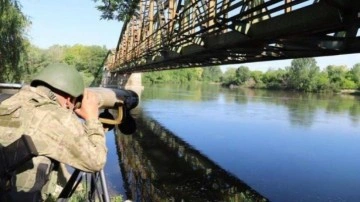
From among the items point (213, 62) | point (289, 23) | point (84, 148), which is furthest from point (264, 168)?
point (84, 148)

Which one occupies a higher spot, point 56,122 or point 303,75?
point 56,122

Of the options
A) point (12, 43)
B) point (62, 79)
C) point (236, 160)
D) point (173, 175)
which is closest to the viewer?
point (62, 79)

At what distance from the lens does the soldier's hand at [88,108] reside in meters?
2.65

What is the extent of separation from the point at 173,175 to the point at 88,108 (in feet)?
38.6

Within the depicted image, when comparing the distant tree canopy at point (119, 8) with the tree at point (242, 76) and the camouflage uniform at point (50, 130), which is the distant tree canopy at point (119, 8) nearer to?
the camouflage uniform at point (50, 130)

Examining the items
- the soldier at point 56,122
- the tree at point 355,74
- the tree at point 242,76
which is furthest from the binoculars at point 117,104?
the tree at point 242,76

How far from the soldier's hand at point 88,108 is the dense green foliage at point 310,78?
8342cm

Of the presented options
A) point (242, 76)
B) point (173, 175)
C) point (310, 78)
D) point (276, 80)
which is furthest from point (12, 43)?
point (242, 76)

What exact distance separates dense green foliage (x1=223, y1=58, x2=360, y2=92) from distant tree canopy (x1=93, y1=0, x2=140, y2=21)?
78.2m

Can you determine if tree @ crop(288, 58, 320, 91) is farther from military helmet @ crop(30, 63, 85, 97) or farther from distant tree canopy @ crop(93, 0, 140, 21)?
military helmet @ crop(30, 63, 85, 97)

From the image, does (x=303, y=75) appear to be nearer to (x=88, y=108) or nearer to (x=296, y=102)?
(x=296, y=102)

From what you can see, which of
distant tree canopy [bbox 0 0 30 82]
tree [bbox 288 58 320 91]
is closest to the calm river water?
distant tree canopy [bbox 0 0 30 82]

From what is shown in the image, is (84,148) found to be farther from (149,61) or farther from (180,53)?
(149,61)

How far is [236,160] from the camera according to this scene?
16875 mm
